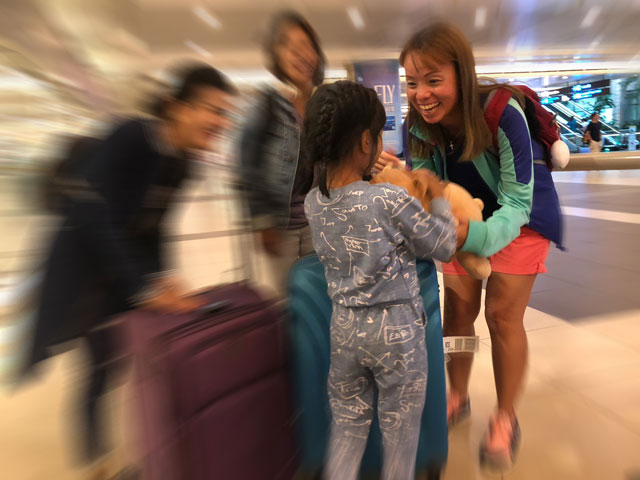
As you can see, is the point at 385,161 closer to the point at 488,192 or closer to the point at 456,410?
the point at 488,192

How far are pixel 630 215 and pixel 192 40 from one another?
831cm

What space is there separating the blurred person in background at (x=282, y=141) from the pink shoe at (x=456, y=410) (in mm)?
785

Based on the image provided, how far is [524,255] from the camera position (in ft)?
4.22

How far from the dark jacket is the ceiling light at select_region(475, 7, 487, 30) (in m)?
9.00

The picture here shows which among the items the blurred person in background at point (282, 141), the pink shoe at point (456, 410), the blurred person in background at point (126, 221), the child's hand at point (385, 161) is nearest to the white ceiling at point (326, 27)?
the blurred person in background at point (282, 141)

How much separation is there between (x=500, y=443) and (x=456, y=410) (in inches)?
9.2

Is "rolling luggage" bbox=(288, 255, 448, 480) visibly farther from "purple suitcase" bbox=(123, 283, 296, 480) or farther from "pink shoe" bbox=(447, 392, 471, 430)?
"pink shoe" bbox=(447, 392, 471, 430)

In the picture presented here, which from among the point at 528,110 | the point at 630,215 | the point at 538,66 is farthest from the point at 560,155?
the point at 538,66

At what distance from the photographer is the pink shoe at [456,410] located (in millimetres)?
1540

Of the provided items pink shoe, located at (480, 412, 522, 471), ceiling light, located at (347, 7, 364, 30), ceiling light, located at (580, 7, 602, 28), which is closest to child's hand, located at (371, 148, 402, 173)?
pink shoe, located at (480, 412, 522, 471)

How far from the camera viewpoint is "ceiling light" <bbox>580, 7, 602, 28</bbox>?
29.4 ft

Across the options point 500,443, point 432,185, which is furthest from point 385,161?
point 500,443

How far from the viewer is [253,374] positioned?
99cm

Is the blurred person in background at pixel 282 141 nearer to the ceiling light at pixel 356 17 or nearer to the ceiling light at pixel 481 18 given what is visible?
the ceiling light at pixel 356 17
